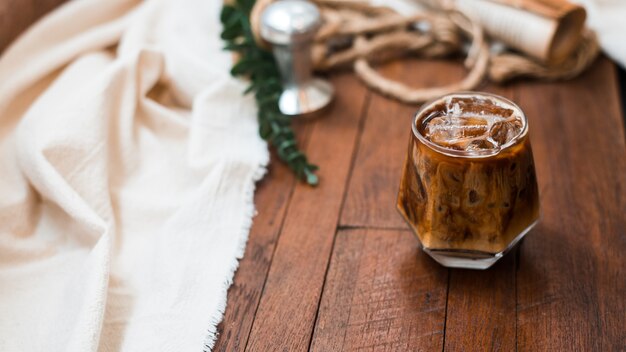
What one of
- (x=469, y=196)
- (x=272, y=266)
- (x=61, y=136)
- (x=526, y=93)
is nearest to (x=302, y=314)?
(x=272, y=266)

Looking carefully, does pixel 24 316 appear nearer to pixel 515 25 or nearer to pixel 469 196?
pixel 469 196

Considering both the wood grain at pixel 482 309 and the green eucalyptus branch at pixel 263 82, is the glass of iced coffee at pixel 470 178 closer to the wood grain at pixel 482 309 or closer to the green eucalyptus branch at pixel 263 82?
the wood grain at pixel 482 309

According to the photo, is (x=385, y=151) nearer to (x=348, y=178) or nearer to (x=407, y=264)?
(x=348, y=178)

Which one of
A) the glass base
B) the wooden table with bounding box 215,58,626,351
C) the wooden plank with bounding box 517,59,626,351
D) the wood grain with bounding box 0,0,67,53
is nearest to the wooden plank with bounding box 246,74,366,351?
the wooden table with bounding box 215,58,626,351

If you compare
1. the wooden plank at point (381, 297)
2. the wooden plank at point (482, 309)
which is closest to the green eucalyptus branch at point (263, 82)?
the wooden plank at point (381, 297)

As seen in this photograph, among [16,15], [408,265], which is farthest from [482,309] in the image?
[16,15]

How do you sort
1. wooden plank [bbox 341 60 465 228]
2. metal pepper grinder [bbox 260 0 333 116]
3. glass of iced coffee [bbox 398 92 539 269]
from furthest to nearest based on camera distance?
metal pepper grinder [bbox 260 0 333 116] → wooden plank [bbox 341 60 465 228] → glass of iced coffee [bbox 398 92 539 269]

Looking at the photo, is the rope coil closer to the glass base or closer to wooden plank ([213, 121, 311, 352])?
wooden plank ([213, 121, 311, 352])
